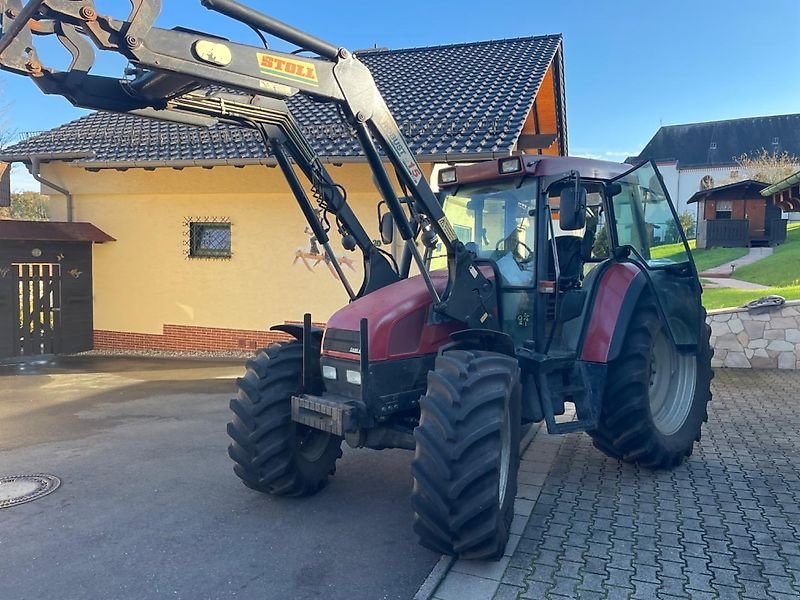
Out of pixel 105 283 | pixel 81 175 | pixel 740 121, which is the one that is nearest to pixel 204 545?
pixel 105 283

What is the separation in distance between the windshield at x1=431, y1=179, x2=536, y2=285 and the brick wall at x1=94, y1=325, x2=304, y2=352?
6245 mm

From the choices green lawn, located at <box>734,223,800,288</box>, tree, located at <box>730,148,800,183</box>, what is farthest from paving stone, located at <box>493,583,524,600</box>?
tree, located at <box>730,148,800,183</box>

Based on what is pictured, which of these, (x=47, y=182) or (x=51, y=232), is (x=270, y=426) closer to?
(x=51, y=232)

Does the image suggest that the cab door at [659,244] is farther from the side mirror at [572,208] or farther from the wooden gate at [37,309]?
the wooden gate at [37,309]

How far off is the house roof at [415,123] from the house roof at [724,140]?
1800 inches

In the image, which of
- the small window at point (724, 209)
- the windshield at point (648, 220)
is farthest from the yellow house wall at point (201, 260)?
the small window at point (724, 209)

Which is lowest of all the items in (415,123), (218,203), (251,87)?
(251,87)

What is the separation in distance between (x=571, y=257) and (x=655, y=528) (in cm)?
196

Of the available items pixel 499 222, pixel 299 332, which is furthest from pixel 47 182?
pixel 499 222

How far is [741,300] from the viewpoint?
1217 centimetres

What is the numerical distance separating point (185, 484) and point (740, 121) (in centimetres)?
6079

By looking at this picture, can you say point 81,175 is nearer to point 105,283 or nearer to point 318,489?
point 105,283

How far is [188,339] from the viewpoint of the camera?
11.8 meters

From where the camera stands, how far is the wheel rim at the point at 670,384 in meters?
5.54
